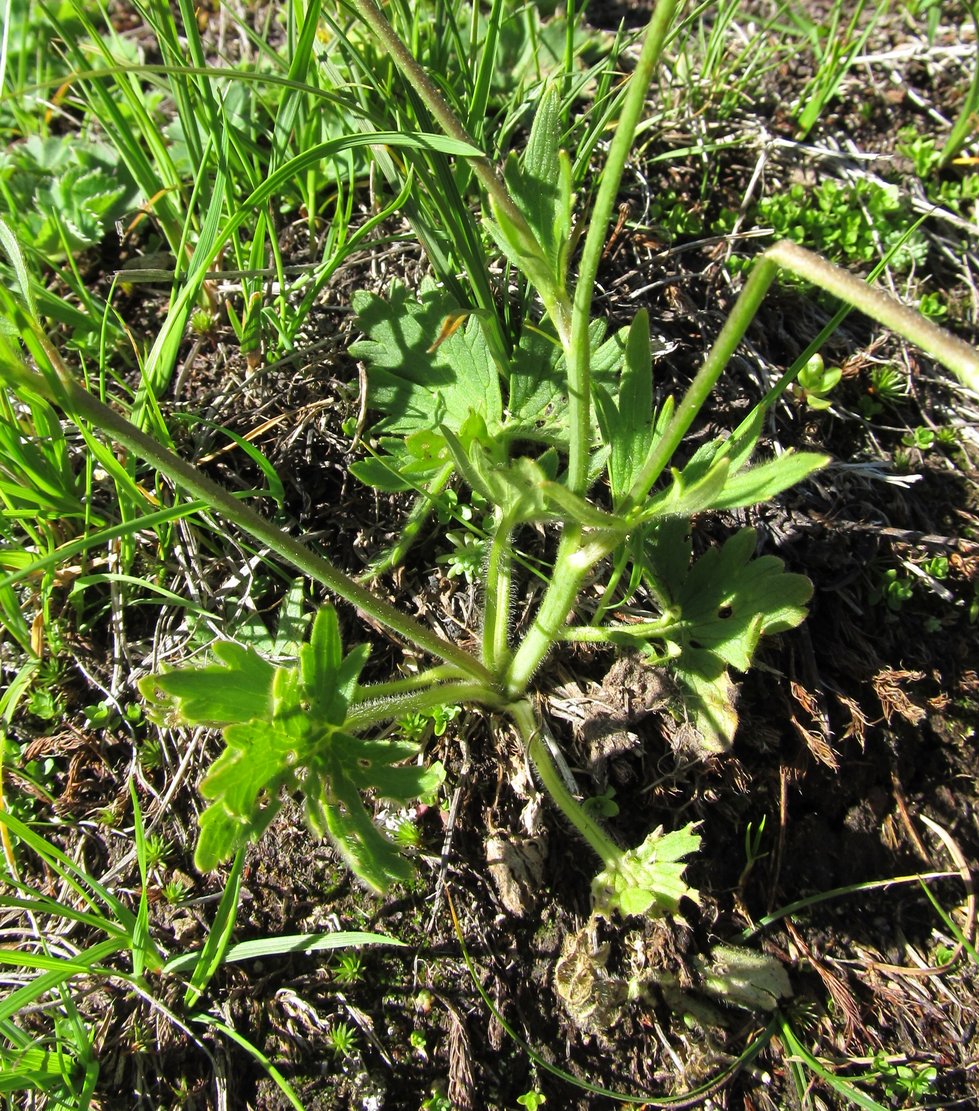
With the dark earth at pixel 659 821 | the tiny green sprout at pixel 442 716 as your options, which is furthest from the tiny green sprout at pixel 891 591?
the tiny green sprout at pixel 442 716

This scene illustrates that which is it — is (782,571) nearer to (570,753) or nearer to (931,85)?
(570,753)

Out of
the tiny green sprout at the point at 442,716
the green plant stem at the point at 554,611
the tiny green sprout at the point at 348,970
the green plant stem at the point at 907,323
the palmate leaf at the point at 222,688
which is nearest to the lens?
the green plant stem at the point at 907,323

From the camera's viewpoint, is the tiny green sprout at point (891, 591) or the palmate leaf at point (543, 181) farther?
the tiny green sprout at point (891, 591)

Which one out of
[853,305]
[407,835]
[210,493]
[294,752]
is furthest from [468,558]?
[853,305]

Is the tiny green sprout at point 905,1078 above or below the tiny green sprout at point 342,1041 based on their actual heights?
below

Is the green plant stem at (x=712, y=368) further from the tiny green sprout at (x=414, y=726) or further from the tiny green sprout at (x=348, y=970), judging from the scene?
the tiny green sprout at (x=348, y=970)

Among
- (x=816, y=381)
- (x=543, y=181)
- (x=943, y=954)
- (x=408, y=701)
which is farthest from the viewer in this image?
(x=816, y=381)

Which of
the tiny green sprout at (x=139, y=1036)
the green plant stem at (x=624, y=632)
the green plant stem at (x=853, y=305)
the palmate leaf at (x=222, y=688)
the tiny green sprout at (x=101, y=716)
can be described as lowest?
the tiny green sprout at (x=139, y=1036)

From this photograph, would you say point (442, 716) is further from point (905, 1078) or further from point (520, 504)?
point (905, 1078)
